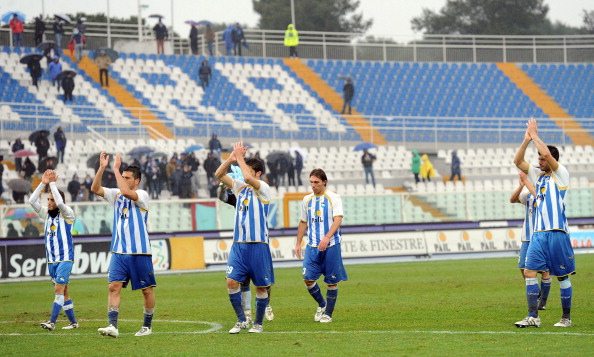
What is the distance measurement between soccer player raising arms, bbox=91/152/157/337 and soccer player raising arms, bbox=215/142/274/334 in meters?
1.01

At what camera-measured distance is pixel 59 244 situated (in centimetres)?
1670

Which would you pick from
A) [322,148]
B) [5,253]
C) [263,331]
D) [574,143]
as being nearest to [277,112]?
[322,148]

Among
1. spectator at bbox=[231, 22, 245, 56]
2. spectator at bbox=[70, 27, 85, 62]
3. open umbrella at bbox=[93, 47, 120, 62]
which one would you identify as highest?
spectator at bbox=[231, 22, 245, 56]

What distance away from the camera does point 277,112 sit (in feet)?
177

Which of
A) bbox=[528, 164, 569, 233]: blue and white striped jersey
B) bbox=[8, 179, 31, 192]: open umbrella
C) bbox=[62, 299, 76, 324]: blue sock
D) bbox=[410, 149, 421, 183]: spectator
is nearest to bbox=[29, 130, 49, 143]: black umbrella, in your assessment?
bbox=[8, 179, 31, 192]: open umbrella

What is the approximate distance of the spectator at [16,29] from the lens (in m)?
50.9

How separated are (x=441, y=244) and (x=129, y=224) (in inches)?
811

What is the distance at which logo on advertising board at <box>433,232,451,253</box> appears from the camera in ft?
112

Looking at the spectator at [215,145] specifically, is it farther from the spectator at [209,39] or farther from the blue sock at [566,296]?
the blue sock at [566,296]

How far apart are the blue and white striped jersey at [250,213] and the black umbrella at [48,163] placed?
24.7m

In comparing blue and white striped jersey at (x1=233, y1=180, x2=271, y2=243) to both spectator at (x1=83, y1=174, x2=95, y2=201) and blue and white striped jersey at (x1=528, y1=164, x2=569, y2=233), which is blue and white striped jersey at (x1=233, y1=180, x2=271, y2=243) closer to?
blue and white striped jersey at (x1=528, y1=164, x2=569, y2=233)

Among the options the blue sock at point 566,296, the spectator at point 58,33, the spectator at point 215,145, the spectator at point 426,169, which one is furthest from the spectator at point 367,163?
the blue sock at point 566,296

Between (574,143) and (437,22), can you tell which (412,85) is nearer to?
(574,143)

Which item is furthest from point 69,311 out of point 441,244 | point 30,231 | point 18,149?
point 18,149
